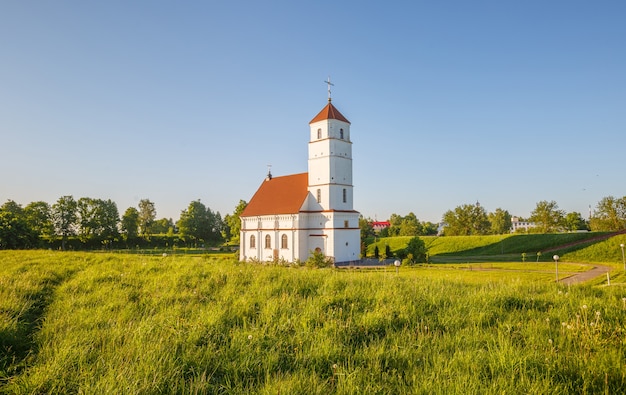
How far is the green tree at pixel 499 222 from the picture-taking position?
85938 millimetres

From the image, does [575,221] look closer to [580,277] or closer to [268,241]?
[580,277]

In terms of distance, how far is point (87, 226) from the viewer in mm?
60250

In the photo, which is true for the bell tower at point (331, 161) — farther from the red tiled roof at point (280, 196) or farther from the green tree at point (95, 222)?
the green tree at point (95, 222)

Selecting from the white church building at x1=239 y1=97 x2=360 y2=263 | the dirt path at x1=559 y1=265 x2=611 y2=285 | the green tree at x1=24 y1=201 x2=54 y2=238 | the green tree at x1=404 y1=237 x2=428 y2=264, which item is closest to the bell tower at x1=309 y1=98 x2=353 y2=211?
the white church building at x1=239 y1=97 x2=360 y2=263

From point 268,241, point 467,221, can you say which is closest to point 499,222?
point 467,221

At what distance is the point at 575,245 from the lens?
4047cm

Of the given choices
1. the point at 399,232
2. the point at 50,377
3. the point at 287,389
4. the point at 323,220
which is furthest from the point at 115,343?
the point at 399,232

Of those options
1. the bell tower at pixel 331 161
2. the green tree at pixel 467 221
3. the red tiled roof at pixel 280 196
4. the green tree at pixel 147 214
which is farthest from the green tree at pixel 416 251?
the green tree at pixel 147 214

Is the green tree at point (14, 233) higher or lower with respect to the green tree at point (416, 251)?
higher

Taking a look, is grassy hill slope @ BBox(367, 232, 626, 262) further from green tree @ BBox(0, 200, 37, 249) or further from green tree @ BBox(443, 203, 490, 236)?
green tree @ BBox(0, 200, 37, 249)

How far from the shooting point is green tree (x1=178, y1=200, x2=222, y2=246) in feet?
237

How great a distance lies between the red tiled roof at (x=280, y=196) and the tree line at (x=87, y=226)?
12278mm

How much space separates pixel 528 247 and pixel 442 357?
49.5 meters

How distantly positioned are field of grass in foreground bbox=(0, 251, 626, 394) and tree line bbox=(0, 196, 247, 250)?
51.1 meters
